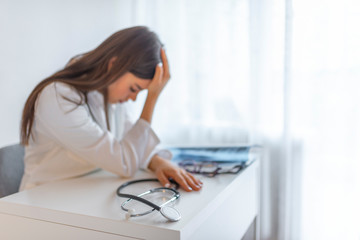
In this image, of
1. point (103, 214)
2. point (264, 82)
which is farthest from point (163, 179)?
point (264, 82)

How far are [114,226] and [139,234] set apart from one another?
58 mm

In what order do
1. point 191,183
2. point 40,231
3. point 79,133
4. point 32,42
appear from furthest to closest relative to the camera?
point 32,42 < point 79,133 < point 191,183 < point 40,231

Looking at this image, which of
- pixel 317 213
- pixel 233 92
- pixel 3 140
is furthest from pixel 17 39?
pixel 317 213

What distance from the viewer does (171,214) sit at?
0.65 m

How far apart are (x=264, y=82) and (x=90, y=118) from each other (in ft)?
2.77

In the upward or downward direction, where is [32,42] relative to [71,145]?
upward

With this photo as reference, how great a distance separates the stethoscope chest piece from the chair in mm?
622

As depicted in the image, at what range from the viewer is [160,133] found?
5.87 feet

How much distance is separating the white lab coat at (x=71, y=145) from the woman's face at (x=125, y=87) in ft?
0.34

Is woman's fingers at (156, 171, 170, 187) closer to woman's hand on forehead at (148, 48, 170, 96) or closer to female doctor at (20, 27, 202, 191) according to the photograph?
female doctor at (20, 27, 202, 191)

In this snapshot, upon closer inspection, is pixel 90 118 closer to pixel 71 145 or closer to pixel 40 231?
pixel 71 145

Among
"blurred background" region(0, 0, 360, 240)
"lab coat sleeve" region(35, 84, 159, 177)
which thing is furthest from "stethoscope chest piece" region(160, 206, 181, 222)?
"blurred background" region(0, 0, 360, 240)

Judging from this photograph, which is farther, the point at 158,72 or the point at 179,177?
the point at 158,72

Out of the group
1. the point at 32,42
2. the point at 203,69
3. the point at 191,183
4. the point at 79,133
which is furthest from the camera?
the point at 203,69
